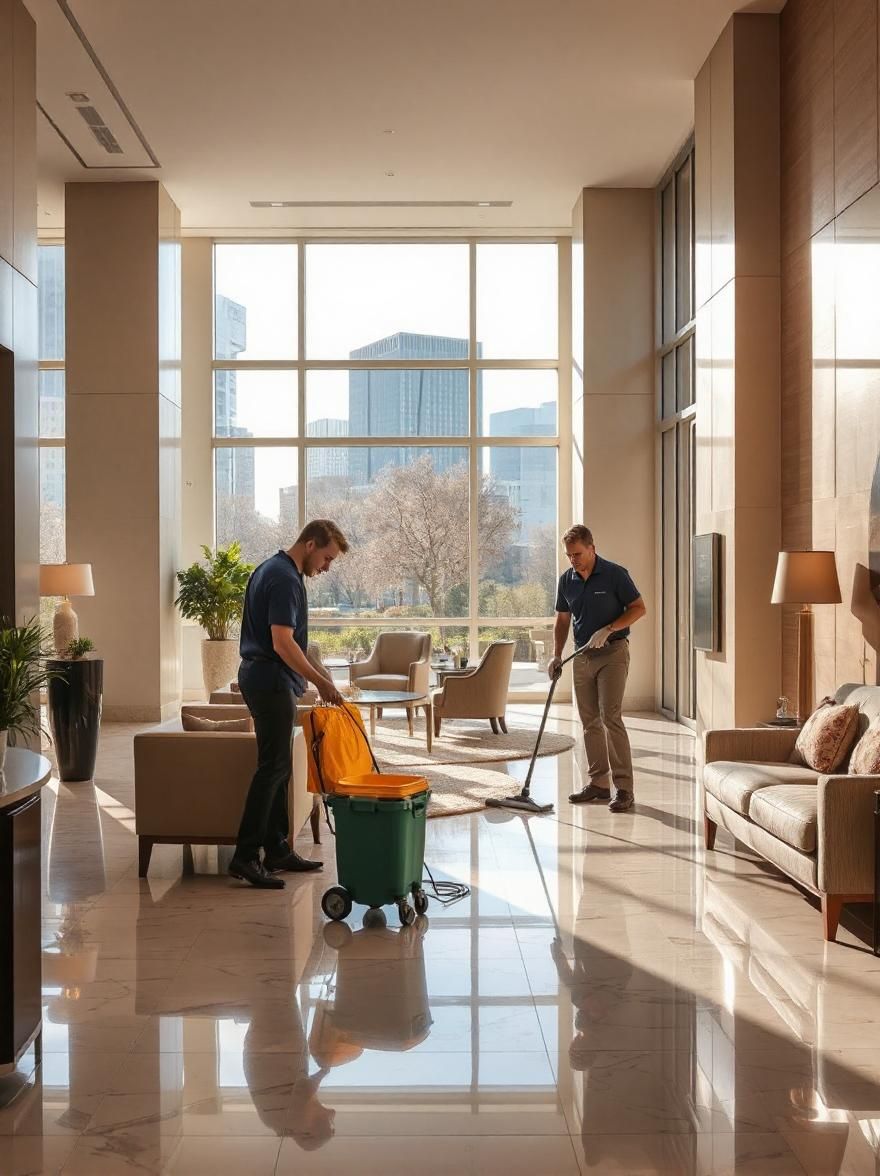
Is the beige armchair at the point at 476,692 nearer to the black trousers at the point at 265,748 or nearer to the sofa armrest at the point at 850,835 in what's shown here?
the black trousers at the point at 265,748

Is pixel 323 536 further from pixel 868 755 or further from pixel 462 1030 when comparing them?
pixel 868 755

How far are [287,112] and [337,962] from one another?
26.9ft

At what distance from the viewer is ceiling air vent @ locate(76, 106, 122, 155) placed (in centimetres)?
1005

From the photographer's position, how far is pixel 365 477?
13984mm

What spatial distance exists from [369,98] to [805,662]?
615cm

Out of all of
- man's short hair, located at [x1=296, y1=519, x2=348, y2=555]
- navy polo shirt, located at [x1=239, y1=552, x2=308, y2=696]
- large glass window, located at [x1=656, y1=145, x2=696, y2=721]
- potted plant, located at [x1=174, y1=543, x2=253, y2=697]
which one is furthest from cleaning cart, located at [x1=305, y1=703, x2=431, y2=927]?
potted plant, located at [x1=174, y1=543, x2=253, y2=697]

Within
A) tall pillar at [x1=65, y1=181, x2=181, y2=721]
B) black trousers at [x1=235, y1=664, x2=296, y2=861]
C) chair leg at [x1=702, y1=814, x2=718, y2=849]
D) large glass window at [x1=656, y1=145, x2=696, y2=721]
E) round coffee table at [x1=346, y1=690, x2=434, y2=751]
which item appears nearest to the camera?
black trousers at [x1=235, y1=664, x2=296, y2=861]

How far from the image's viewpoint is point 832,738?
18.2 ft

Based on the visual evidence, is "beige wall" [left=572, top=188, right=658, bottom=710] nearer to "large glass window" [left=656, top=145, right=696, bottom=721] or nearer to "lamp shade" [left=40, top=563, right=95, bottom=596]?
"large glass window" [left=656, top=145, right=696, bottom=721]

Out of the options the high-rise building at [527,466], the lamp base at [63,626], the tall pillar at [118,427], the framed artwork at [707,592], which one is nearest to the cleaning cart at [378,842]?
the framed artwork at [707,592]

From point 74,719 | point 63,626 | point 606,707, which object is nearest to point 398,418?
point 63,626

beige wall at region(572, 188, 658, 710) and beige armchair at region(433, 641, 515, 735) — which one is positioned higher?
beige wall at region(572, 188, 658, 710)

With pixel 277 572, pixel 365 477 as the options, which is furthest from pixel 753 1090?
pixel 365 477

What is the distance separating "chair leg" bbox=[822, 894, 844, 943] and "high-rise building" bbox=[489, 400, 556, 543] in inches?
374
